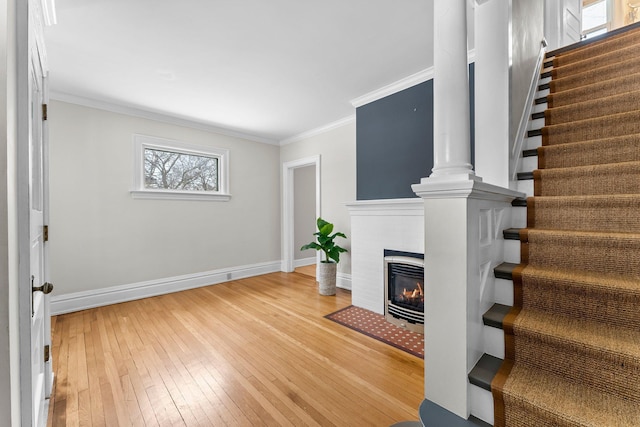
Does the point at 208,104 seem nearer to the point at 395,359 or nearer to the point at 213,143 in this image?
the point at 213,143

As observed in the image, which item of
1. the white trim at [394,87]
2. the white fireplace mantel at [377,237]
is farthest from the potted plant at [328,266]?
the white trim at [394,87]

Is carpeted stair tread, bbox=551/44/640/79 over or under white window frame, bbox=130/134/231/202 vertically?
over

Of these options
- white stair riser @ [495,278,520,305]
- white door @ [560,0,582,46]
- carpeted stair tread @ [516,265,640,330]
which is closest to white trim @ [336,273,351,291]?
white stair riser @ [495,278,520,305]

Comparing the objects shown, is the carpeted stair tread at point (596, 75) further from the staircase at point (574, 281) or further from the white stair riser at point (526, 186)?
the white stair riser at point (526, 186)

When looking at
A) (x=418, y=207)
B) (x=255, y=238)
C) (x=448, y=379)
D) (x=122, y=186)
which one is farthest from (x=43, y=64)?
(x=255, y=238)

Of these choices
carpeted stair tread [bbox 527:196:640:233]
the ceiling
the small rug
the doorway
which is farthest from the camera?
the doorway

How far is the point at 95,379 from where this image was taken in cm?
188

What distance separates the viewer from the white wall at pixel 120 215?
306 cm

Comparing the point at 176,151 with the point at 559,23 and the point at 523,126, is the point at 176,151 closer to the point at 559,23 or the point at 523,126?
the point at 523,126

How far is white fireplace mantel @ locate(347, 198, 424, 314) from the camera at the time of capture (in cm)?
269

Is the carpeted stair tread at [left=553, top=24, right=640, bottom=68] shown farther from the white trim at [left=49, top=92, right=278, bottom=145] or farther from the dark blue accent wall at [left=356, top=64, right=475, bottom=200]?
the white trim at [left=49, top=92, right=278, bottom=145]

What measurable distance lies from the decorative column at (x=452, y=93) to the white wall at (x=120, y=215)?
150 inches

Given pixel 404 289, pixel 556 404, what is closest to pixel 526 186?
pixel 556 404

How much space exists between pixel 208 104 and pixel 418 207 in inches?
114
